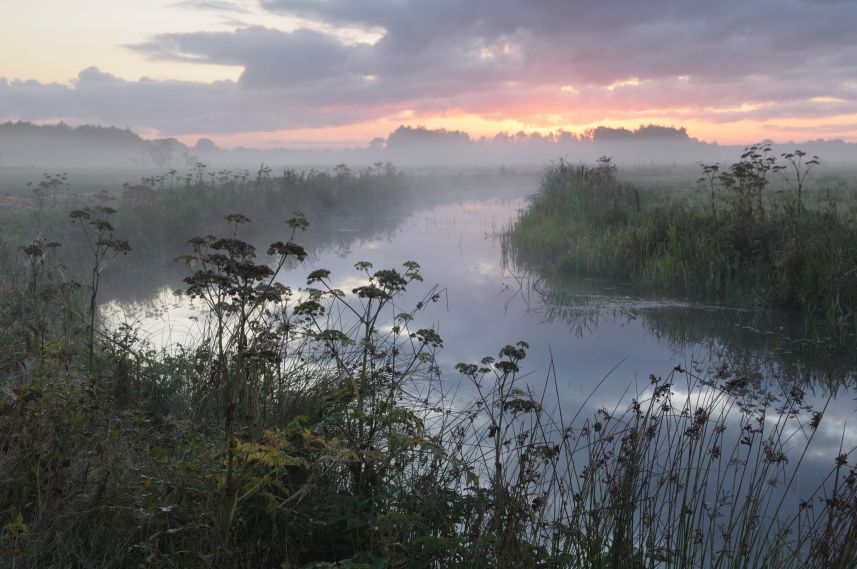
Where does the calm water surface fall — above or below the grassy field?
below

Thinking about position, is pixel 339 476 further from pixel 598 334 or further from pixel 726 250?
pixel 726 250

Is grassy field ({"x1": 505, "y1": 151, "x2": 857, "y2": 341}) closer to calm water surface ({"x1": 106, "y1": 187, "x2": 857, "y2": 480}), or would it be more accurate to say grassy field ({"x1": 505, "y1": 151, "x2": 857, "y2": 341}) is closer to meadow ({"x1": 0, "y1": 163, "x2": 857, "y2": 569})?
calm water surface ({"x1": 106, "y1": 187, "x2": 857, "y2": 480})

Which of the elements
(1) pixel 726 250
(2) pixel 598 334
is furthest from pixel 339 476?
(1) pixel 726 250

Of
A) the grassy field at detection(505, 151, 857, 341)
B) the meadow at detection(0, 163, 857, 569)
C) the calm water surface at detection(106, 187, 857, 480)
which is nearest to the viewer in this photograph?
the meadow at detection(0, 163, 857, 569)

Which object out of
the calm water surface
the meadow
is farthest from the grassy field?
the meadow

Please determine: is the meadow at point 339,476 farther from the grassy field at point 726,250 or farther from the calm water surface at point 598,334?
the grassy field at point 726,250

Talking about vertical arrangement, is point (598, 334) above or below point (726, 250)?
below

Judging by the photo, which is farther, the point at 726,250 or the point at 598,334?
the point at 726,250

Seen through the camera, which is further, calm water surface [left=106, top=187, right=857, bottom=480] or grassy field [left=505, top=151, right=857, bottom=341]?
grassy field [left=505, top=151, right=857, bottom=341]

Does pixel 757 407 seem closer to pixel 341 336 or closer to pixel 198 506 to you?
pixel 341 336

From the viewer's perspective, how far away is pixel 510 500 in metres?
3.58

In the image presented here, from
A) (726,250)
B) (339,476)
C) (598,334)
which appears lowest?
(598,334)

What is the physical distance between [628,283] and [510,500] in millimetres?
9923

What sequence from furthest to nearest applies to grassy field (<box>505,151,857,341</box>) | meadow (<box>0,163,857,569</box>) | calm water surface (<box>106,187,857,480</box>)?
grassy field (<box>505,151,857,341</box>) → calm water surface (<box>106,187,857,480</box>) → meadow (<box>0,163,857,569</box>)
